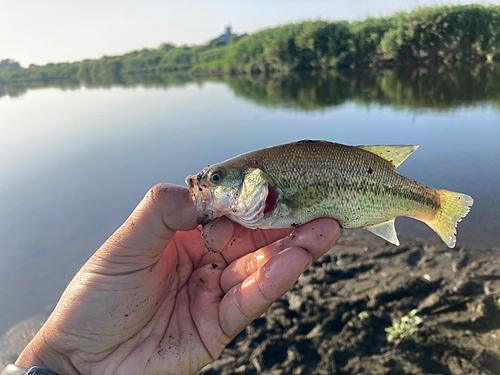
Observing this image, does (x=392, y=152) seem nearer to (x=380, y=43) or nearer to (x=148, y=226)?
(x=148, y=226)

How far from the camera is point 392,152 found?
9.70ft

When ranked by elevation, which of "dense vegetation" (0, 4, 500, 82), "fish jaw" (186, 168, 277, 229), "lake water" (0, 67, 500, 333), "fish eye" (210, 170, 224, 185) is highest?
"dense vegetation" (0, 4, 500, 82)

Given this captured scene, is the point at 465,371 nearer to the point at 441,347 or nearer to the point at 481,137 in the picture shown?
the point at 441,347

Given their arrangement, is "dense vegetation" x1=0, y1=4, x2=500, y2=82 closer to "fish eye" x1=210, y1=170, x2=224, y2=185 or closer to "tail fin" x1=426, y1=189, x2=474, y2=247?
"tail fin" x1=426, y1=189, x2=474, y2=247

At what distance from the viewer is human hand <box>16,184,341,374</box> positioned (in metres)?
2.41

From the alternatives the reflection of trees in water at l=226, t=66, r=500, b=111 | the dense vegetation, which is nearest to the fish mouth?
the reflection of trees in water at l=226, t=66, r=500, b=111

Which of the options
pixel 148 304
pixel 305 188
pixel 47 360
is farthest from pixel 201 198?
pixel 47 360

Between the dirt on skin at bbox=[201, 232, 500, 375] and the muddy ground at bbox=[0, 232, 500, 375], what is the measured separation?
11mm

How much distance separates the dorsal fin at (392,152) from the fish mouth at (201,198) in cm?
158

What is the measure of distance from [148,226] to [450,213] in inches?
115

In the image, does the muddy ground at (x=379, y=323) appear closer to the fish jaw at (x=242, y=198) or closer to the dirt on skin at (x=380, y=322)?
the dirt on skin at (x=380, y=322)

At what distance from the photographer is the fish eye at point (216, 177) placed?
2.63 meters

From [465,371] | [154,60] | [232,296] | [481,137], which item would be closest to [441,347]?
[465,371]

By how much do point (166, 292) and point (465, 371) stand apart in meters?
3.33
